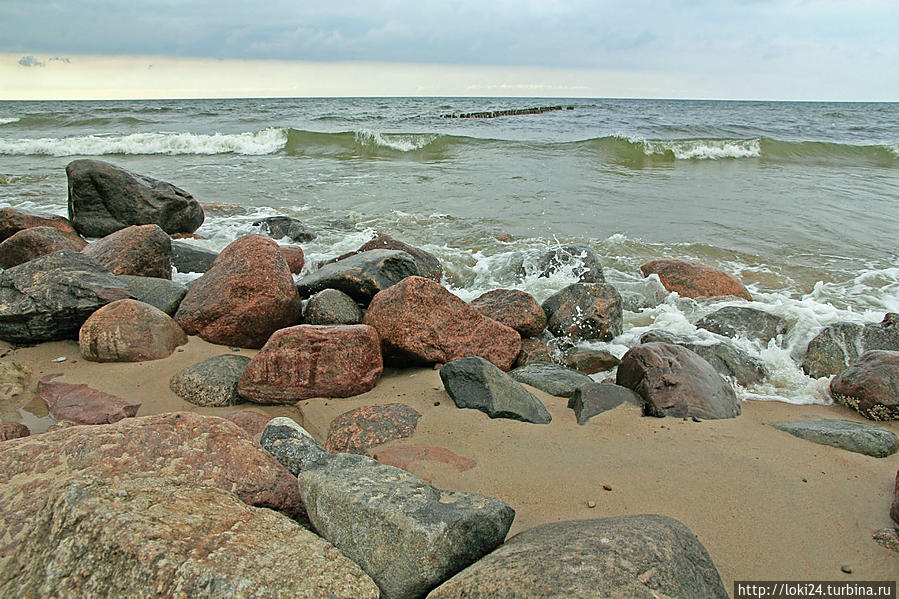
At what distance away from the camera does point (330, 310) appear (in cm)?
476

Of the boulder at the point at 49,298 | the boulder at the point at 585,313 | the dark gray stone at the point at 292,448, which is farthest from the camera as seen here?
the boulder at the point at 585,313

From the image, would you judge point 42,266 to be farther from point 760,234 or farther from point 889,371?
point 760,234

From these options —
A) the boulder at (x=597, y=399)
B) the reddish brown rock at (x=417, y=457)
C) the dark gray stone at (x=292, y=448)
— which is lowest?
the reddish brown rock at (x=417, y=457)

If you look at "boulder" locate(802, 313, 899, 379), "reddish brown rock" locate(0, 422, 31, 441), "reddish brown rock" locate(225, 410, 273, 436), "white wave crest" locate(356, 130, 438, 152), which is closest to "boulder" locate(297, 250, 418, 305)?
"reddish brown rock" locate(225, 410, 273, 436)

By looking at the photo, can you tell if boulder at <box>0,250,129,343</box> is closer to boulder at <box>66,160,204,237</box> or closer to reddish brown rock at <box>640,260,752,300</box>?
boulder at <box>66,160,204,237</box>

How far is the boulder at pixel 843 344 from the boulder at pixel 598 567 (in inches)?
142

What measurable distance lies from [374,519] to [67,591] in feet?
2.85

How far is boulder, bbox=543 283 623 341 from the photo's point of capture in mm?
5281

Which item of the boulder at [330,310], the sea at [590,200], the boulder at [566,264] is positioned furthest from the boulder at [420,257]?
the boulder at [330,310]

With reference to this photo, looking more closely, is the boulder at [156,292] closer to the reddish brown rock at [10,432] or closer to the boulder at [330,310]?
the boulder at [330,310]

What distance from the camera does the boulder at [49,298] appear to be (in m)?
4.12

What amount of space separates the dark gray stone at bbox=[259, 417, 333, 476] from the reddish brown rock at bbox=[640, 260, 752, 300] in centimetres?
492

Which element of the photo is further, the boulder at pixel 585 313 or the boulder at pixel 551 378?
the boulder at pixel 585 313

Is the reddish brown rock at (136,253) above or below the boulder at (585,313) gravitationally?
above
